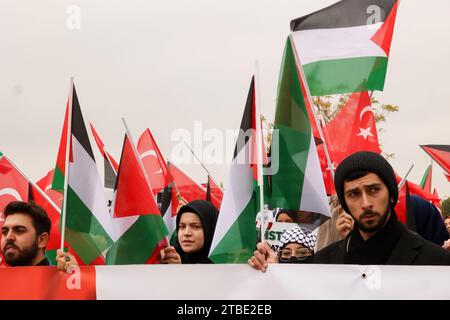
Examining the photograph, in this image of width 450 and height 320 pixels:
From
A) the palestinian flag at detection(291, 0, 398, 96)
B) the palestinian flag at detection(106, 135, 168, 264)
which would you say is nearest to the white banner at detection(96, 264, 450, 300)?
the palestinian flag at detection(106, 135, 168, 264)

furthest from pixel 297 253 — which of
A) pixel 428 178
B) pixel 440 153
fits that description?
pixel 428 178

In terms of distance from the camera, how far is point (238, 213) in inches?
150

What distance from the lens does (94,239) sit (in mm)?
4211

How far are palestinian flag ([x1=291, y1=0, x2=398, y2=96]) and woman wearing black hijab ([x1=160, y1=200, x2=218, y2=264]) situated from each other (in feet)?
4.99

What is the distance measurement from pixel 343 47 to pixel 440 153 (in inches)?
85.9

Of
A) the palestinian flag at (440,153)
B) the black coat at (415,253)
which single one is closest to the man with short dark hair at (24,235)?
the black coat at (415,253)

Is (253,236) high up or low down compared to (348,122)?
down

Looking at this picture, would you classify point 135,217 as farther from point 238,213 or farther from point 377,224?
point 377,224

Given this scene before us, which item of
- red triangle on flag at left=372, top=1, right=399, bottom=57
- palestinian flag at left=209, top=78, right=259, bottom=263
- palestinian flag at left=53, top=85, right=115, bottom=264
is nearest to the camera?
palestinian flag at left=209, top=78, right=259, bottom=263

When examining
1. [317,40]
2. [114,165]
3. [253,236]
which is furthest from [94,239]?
[114,165]

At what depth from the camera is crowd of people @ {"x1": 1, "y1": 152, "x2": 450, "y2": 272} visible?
11.4 ft

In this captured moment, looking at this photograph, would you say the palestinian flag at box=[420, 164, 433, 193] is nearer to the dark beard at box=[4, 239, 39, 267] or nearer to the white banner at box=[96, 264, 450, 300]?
the dark beard at box=[4, 239, 39, 267]

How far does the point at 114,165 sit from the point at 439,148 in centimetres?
404
